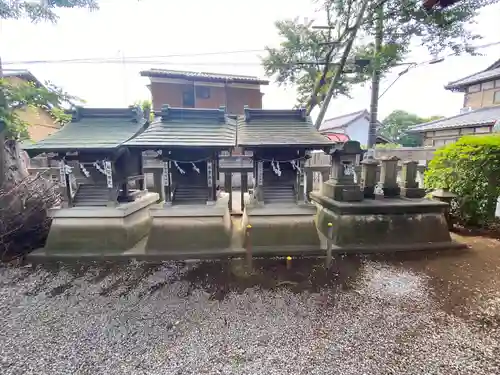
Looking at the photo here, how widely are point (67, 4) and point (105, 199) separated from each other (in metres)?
5.25

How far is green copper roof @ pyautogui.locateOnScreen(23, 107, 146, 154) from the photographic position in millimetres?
5633

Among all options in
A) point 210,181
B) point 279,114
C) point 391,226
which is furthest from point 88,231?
point 391,226

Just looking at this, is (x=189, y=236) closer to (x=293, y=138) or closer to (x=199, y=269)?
(x=199, y=269)

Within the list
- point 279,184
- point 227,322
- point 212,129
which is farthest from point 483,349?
point 212,129

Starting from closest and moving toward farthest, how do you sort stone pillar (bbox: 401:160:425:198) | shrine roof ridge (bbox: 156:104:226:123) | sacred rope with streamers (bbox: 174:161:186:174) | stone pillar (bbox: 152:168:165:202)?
sacred rope with streamers (bbox: 174:161:186:174)
shrine roof ridge (bbox: 156:104:226:123)
stone pillar (bbox: 401:160:425:198)
stone pillar (bbox: 152:168:165:202)

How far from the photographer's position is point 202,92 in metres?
17.1

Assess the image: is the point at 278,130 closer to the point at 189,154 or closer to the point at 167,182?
the point at 189,154

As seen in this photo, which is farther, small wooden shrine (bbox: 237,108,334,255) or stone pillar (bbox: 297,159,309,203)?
stone pillar (bbox: 297,159,309,203)

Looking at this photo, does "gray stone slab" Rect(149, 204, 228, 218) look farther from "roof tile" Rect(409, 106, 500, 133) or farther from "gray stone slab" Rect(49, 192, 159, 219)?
"roof tile" Rect(409, 106, 500, 133)

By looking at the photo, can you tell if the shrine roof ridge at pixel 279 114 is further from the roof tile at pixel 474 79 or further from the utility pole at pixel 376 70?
the roof tile at pixel 474 79

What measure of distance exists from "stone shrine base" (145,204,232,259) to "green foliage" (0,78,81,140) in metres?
4.18

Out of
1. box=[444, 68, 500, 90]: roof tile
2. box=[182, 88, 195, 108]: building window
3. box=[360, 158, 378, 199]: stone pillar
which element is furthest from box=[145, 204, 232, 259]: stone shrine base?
box=[444, 68, 500, 90]: roof tile

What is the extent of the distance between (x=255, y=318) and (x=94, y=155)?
5574 millimetres

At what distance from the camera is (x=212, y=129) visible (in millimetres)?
6668
